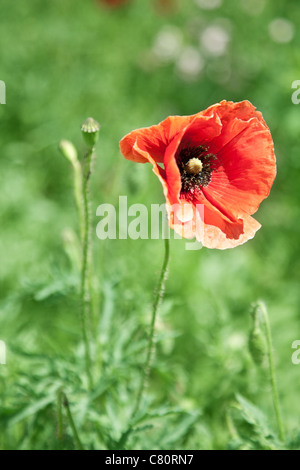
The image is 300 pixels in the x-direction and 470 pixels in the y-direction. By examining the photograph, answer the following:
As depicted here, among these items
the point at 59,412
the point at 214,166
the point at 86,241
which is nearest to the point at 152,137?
the point at 214,166

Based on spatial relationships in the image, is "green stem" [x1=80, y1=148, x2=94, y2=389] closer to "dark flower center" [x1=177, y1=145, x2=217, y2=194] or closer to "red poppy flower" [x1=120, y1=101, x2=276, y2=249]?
"red poppy flower" [x1=120, y1=101, x2=276, y2=249]

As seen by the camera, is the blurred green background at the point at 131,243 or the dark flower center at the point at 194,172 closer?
the dark flower center at the point at 194,172

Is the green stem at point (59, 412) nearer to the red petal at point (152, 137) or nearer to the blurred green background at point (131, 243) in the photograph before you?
the blurred green background at point (131, 243)

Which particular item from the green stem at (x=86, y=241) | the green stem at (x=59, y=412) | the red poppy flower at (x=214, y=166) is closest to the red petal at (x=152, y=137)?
the red poppy flower at (x=214, y=166)

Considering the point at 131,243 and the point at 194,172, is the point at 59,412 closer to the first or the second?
the point at 194,172

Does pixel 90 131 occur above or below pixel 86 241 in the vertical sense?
above

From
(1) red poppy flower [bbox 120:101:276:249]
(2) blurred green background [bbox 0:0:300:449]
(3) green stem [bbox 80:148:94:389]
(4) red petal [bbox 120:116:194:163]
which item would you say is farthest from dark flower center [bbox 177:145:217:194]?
(2) blurred green background [bbox 0:0:300:449]

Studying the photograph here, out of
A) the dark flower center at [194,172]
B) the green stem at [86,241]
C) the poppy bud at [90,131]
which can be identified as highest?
the poppy bud at [90,131]
